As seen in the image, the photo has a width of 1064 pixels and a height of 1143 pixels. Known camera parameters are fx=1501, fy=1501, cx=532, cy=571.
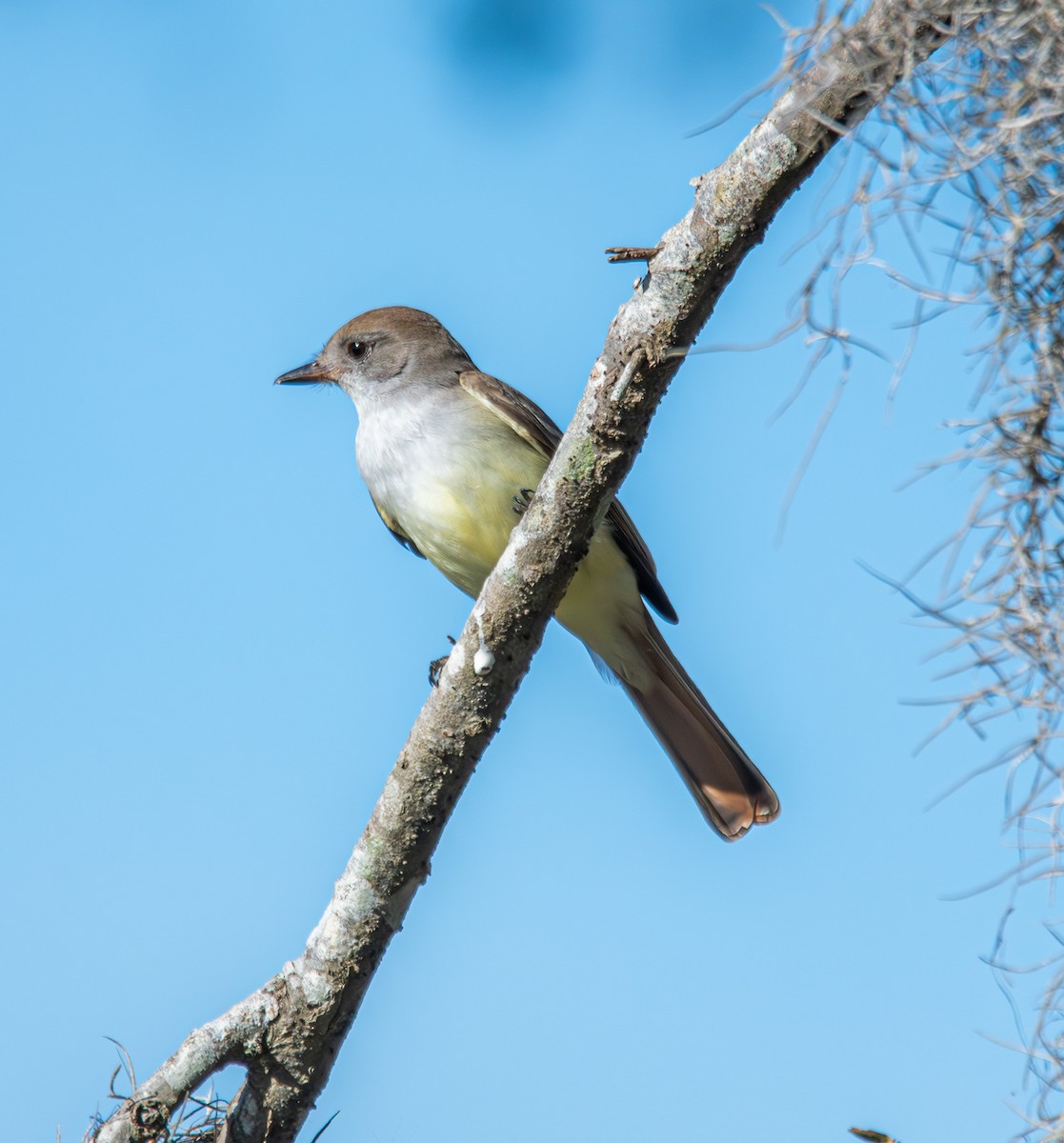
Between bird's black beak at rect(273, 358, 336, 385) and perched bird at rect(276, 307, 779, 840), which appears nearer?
perched bird at rect(276, 307, 779, 840)

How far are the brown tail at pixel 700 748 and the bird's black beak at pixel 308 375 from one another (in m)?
1.87

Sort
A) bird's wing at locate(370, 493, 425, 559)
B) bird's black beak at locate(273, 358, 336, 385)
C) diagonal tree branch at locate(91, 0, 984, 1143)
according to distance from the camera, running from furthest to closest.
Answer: bird's black beak at locate(273, 358, 336, 385)
bird's wing at locate(370, 493, 425, 559)
diagonal tree branch at locate(91, 0, 984, 1143)

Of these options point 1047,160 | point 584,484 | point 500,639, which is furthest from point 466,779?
point 1047,160

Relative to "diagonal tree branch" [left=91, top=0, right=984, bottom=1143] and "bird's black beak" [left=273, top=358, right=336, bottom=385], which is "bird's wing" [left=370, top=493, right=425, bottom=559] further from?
"diagonal tree branch" [left=91, top=0, right=984, bottom=1143]

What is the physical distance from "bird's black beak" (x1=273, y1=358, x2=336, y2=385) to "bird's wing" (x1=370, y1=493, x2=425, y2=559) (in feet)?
2.41

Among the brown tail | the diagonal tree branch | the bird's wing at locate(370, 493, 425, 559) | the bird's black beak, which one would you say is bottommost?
the diagonal tree branch

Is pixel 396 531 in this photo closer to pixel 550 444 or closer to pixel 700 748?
pixel 550 444

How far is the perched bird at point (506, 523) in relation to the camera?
5.58m

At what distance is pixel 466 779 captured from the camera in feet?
13.5

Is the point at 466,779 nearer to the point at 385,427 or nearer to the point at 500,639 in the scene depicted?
the point at 500,639

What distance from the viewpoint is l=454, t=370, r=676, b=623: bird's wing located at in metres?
5.75

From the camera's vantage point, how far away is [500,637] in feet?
12.9

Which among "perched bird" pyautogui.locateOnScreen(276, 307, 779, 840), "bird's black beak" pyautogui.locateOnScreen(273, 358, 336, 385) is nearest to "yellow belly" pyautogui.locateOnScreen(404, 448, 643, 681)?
"perched bird" pyautogui.locateOnScreen(276, 307, 779, 840)

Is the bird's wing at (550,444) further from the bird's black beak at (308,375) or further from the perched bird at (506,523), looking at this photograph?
the bird's black beak at (308,375)
